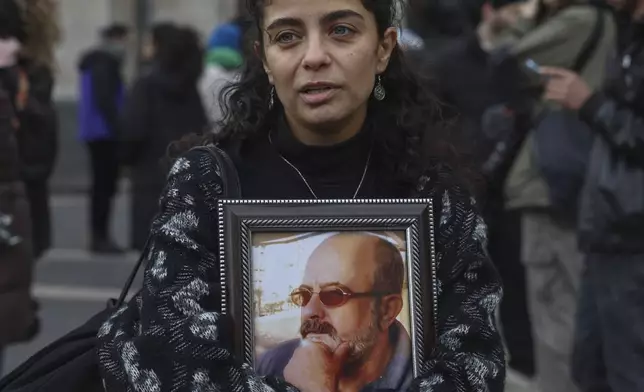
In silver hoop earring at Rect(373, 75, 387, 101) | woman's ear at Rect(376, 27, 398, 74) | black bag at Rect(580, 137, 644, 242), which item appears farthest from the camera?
black bag at Rect(580, 137, 644, 242)

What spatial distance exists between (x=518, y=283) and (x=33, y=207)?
2.56m

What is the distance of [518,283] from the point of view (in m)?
6.86

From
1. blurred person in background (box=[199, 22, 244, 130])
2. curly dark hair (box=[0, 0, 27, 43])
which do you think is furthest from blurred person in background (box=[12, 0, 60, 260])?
blurred person in background (box=[199, 22, 244, 130])

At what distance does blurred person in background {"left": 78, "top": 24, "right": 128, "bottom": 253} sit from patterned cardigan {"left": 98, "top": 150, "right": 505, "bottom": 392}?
30.3 ft

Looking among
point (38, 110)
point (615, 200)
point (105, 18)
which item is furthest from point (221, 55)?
point (105, 18)

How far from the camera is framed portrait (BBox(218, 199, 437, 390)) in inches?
86.9

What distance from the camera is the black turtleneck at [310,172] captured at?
7.84 feet

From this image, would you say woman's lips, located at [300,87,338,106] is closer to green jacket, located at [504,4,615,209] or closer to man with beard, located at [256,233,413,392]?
man with beard, located at [256,233,413,392]

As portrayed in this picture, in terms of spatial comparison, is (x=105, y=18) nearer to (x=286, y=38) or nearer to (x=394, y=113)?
(x=394, y=113)

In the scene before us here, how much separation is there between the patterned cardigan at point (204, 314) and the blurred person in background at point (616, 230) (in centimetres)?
181

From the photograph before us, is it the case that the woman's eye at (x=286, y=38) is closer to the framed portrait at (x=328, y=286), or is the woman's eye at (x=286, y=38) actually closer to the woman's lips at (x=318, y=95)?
the woman's lips at (x=318, y=95)

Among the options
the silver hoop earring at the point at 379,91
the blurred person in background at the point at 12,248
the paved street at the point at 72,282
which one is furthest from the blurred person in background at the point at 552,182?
the silver hoop earring at the point at 379,91

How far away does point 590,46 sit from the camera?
5371 millimetres

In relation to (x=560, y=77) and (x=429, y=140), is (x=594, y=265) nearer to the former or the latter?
(x=560, y=77)
